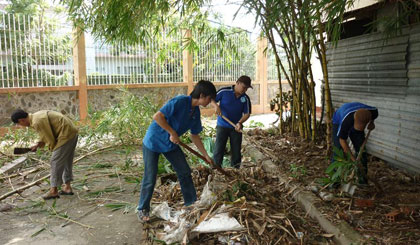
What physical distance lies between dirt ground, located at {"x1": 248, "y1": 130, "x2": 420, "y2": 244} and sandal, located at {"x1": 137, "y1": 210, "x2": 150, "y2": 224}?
179cm

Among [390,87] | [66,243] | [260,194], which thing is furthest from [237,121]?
[66,243]

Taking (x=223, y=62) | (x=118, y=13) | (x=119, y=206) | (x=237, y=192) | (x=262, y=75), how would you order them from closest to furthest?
(x=237, y=192) → (x=119, y=206) → (x=118, y=13) → (x=223, y=62) → (x=262, y=75)

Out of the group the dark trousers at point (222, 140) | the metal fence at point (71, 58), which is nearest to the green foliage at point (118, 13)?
the metal fence at point (71, 58)

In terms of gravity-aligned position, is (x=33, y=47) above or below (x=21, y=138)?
above

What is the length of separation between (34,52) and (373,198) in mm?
8546

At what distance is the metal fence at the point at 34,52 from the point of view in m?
8.77

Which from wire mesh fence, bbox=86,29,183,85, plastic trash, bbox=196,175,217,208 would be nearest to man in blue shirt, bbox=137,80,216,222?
plastic trash, bbox=196,175,217,208

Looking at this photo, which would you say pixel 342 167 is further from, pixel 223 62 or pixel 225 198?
pixel 223 62

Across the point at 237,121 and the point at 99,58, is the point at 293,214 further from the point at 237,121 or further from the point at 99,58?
the point at 99,58

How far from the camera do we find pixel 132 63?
11.2 metres

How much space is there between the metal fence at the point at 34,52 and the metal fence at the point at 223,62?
4163 millimetres

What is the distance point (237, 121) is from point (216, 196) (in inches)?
66.2

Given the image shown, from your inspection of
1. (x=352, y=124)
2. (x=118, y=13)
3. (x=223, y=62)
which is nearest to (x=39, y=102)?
(x=118, y=13)

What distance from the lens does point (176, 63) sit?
12445 mm
